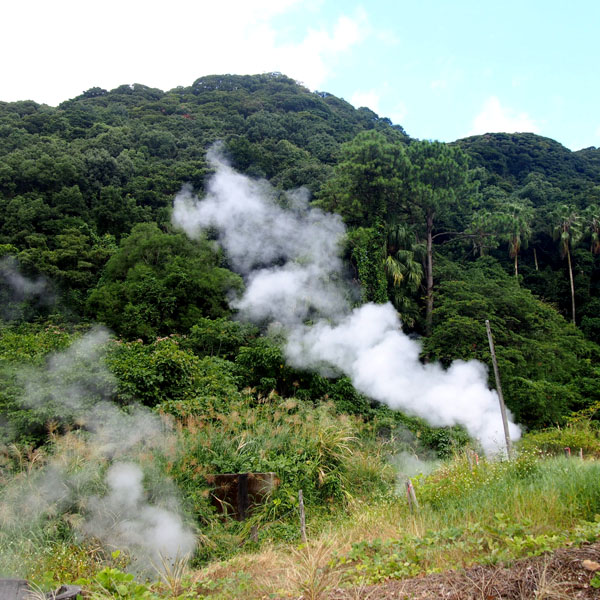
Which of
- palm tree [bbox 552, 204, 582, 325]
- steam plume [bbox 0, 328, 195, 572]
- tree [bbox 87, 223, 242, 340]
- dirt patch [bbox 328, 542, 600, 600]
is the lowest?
steam plume [bbox 0, 328, 195, 572]

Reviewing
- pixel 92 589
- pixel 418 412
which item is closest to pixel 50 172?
pixel 418 412

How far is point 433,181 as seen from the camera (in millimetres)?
21688

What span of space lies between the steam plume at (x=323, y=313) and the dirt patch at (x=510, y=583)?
28.5 ft

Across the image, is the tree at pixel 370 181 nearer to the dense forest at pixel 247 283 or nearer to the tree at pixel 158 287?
the dense forest at pixel 247 283

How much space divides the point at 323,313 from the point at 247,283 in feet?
15.4

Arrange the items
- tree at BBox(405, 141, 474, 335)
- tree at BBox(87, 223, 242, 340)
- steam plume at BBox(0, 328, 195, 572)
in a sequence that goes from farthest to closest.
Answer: tree at BBox(405, 141, 474, 335) → tree at BBox(87, 223, 242, 340) → steam plume at BBox(0, 328, 195, 572)

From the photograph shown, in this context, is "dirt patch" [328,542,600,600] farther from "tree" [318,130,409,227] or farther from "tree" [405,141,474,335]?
"tree" [318,130,409,227]

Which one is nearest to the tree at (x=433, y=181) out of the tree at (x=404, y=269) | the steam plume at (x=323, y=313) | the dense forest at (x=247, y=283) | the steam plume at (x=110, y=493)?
the dense forest at (x=247, y=283)

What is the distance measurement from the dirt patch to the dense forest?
336 cm

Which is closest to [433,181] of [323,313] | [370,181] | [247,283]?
[370,181]

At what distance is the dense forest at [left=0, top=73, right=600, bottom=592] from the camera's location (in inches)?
338

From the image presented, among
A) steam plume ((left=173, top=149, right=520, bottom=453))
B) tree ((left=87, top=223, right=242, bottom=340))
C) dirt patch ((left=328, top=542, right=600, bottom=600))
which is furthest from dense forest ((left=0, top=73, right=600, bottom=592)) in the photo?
dirt patch ((left=328, top=542, right=600, bottom=600))

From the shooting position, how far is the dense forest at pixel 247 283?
8.59 meters

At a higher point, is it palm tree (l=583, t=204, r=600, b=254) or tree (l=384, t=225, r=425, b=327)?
palm tree (l=583, t=204, r=600, b=254)
